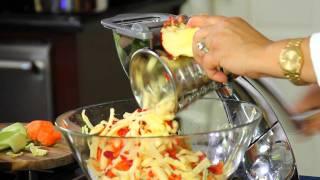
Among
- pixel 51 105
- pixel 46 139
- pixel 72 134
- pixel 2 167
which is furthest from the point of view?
pixel 51 105

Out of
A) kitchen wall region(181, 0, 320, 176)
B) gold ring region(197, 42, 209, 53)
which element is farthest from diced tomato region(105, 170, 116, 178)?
kitchen wall region(181, 0, 320, 176)

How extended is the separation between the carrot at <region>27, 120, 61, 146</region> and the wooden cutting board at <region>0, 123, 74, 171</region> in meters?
0.02

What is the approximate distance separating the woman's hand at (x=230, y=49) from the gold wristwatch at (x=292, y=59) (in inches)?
1.2

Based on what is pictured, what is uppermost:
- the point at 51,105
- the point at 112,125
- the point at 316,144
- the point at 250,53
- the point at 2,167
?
the point at 250,53

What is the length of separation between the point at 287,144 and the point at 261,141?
4 centimetres

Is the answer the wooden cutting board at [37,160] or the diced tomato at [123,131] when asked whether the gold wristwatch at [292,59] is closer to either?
the diced tomato at [123,131]

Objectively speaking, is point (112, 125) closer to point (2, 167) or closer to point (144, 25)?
point (144, 25)

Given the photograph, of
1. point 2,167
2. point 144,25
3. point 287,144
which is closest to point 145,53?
point 144,25

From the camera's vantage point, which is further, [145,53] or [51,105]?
[51,105]

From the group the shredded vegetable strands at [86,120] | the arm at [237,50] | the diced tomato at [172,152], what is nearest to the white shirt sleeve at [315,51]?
the arm at [237,50]

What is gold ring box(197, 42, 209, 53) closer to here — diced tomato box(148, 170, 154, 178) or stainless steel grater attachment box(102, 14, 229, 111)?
stainless steel grater attachment box(102, 14, 229, 111)

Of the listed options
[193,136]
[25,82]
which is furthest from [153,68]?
[25,82]

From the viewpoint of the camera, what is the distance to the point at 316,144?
237cm

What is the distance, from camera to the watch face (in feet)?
2.90
